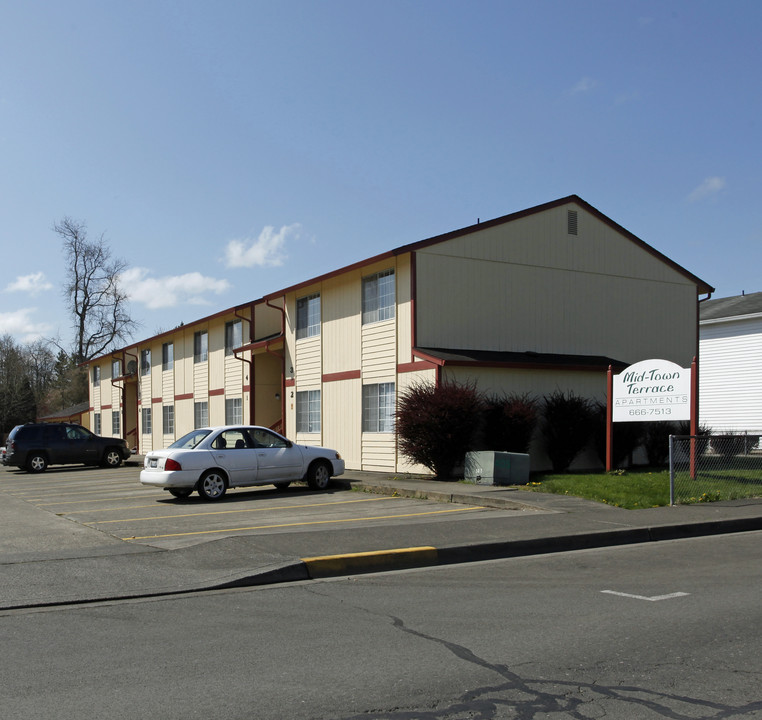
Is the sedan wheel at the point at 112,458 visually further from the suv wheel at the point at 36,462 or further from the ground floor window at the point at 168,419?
the ground floor window at the point at 168,419

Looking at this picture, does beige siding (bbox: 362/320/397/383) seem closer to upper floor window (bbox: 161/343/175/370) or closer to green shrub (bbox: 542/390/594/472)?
green shrub (bbox: 542/390/594/472)

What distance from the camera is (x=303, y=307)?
1049 inches

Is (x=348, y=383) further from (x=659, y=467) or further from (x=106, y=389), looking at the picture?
(x=106, y=389)

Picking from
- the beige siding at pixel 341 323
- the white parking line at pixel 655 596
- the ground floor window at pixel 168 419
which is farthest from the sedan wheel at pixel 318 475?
the ground floor window at pixel 168 419

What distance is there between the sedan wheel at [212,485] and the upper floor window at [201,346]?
19.1 meters

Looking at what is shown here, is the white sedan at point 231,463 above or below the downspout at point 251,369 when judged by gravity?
below

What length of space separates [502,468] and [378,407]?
5.30 m

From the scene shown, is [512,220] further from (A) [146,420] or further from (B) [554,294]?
(A) [146,420]

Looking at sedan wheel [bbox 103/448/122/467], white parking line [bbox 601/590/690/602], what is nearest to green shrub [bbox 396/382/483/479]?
white parking line [bbox 601/590/690/602]

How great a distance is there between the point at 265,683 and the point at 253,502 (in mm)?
11069

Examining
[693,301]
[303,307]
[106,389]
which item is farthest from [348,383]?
[106,389]

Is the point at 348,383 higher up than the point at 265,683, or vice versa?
the point at 348,383

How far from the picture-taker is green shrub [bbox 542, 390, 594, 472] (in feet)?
67.9

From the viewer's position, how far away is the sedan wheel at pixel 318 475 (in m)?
18.1
